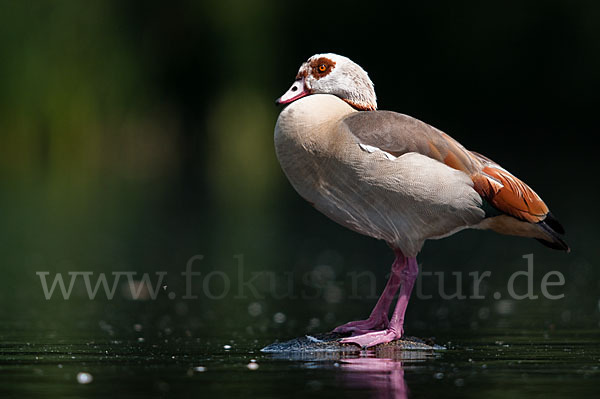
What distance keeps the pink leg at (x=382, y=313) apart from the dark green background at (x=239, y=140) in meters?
1.05

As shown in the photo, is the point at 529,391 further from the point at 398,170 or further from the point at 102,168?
the point at 102,168

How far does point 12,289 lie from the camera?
11523 millimetres

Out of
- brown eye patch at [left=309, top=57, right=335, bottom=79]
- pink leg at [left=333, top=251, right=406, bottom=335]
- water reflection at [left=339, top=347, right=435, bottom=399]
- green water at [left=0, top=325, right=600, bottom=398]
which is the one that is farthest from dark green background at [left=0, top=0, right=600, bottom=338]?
brown eye patch at [left=309, top=57, right=335, bottom=79]

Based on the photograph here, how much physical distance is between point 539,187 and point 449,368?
16.1m

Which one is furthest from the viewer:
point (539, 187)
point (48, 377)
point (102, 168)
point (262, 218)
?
point (102, 168)

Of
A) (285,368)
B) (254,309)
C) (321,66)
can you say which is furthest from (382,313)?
(254,309)

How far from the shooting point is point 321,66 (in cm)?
793

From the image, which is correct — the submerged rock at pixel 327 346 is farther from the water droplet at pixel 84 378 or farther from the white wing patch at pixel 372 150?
the water droplet at pixel 84 378

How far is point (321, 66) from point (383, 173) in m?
0.94

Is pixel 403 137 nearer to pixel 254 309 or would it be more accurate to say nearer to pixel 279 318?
pixel 279 318

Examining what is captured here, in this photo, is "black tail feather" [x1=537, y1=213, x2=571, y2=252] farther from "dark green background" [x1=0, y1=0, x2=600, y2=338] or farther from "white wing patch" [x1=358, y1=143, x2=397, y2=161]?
"white wing patch" [x1=358, y1=143, x2=397, y2=161]

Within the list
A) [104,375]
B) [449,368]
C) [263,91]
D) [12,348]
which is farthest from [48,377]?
[263,91]

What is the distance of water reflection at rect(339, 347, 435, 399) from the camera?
597 centimetres

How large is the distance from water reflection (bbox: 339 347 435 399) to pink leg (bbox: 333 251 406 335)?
482 mm
